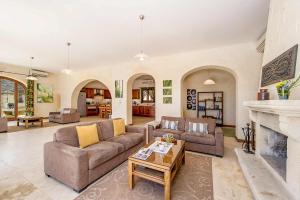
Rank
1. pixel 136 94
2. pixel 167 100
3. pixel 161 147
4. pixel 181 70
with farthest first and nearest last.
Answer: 1. pixel 136 94
2. pixel 167 100
3. pixel 181 70
4. pixel 161 147

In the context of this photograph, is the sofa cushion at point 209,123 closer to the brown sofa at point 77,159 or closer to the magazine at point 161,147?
the magazine at point 161,147

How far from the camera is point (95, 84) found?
39.9ft

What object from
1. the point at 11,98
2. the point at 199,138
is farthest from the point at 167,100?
the point at 11,98

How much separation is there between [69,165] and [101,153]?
48 centimetres

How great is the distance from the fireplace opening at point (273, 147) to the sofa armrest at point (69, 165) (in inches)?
118

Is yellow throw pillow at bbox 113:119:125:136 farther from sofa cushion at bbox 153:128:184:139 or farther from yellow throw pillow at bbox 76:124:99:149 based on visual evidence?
sofa cushion at bbox 153:128:184:139

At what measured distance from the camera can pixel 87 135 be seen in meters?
2.79

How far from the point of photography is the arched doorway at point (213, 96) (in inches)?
269

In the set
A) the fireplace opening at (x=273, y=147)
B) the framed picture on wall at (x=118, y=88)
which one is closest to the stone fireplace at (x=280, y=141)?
the fireplace opening at (x=273, y=147)

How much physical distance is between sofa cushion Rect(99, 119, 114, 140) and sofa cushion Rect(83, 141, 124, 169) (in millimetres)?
566

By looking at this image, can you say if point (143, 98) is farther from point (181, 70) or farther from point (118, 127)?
point (118, 127)

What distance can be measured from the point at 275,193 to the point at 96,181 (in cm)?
257

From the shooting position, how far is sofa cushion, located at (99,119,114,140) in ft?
10.8

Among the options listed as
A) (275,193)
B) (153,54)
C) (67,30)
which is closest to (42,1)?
(67,30)
